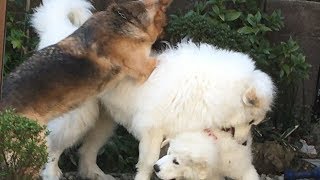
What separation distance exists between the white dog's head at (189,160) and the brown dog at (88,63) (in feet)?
2.48

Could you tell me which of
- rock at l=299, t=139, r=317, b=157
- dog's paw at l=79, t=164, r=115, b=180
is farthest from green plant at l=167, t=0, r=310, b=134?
dog's paw at l=79, t=164, r=115, b=180

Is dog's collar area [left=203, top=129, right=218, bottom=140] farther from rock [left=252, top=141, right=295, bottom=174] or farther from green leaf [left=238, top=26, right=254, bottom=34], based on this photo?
green leaf [left=238, top=26, right=254, bottom=34]

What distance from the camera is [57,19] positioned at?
19.9 feet

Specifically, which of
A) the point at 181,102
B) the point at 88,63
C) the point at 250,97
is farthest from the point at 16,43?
the point at 250,97

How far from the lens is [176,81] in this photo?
568cm

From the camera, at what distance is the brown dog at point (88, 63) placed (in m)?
5.33

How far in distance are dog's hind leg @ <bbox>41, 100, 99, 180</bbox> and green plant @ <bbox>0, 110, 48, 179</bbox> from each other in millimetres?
1360

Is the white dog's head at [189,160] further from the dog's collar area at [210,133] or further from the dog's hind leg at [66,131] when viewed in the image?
the dog's hind leg at [66,131]

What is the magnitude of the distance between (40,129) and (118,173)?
2571mm

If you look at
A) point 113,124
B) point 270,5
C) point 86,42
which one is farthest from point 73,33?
point 270,5

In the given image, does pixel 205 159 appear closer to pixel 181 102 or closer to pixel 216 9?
pixel 181 102

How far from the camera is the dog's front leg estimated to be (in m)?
5.64

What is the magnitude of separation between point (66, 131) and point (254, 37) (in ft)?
9.02

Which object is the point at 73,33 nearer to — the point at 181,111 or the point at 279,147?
the point at 181,111
